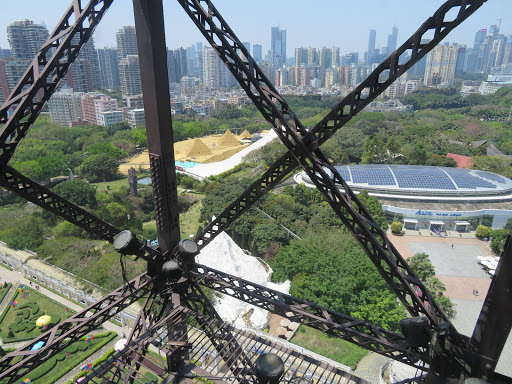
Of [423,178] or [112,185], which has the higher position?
[423,178]

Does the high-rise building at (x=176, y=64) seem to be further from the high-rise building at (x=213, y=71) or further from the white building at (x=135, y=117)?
the white building at (x=135, y=117)

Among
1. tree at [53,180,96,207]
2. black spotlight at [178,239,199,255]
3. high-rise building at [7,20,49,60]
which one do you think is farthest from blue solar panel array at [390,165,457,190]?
high-rise building at [7,20,49,60]

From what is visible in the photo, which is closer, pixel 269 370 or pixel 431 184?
pixel 269 370

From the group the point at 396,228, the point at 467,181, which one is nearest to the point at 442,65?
the point at 467,181

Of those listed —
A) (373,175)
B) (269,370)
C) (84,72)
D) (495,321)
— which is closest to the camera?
(495,321)

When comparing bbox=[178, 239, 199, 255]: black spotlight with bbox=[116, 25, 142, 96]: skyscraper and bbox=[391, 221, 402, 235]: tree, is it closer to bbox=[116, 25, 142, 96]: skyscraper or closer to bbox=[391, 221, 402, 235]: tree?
bbox=[391, 221, 402, 235]: tree

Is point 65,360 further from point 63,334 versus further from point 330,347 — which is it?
point 63,334

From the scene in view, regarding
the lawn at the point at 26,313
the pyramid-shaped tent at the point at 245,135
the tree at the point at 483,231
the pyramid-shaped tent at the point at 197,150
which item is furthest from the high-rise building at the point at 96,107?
the tree at the point at 483,231
